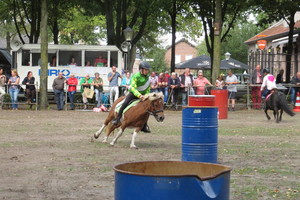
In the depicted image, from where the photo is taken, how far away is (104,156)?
12.8 meters

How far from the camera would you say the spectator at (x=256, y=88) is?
2942 centimetres

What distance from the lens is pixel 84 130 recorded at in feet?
61.9

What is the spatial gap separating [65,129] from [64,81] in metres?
10.0

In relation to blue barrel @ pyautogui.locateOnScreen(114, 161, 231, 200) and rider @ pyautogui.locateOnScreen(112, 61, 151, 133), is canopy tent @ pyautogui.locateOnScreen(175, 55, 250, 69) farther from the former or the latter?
blue barrel @ pyautogui.locateOnScreen(114, 161, 231, 200)

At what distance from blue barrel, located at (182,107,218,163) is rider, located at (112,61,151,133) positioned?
3.27 meters

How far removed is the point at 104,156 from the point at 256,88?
17.6 meters

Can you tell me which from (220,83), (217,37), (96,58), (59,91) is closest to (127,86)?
(59,91)

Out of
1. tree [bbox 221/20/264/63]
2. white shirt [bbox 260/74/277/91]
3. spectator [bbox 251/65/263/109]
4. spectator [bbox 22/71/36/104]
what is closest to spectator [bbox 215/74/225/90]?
spectator [bbox 251/65/263/109]

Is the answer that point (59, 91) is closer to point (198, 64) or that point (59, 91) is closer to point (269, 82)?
point (269, 82)

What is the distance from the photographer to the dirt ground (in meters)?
9.05

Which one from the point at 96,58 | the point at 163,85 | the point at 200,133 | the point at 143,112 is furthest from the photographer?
the point at 96,58

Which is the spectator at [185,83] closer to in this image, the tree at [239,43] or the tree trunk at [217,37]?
the tree trunk at [217,37]

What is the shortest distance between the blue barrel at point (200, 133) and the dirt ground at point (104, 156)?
22.2 inches

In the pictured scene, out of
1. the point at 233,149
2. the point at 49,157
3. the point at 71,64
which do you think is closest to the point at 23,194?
the point at 49,157
